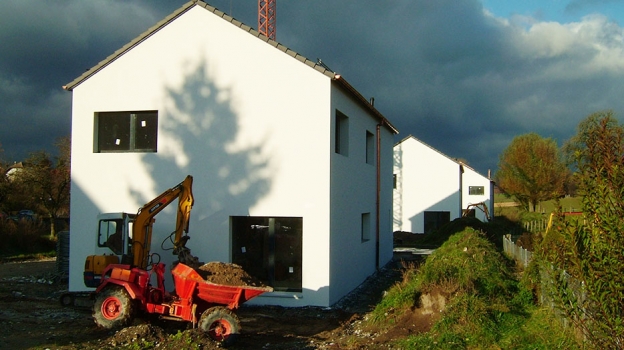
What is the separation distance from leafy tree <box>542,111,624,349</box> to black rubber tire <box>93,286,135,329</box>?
8.19 meters

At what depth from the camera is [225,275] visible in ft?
34.1

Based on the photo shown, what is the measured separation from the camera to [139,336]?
9188mm

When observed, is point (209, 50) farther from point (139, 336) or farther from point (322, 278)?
point (139, 336)

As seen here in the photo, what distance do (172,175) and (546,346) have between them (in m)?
9.82

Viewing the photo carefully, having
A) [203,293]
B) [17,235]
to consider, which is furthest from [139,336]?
[17,235]

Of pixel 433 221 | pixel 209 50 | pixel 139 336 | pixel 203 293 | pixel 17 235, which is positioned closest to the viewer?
pixel 139 336

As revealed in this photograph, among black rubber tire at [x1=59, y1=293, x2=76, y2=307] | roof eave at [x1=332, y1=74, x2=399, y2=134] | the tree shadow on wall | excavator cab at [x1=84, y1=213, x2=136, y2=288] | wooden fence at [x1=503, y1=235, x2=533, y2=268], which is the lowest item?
black rubber tire at [x1=59, y1=293, x2=76, y2=307]

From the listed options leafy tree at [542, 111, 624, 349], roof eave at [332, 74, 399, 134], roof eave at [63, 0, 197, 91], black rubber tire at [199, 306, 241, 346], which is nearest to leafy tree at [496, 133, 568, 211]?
roof eave at [332, 74, 399, 134]

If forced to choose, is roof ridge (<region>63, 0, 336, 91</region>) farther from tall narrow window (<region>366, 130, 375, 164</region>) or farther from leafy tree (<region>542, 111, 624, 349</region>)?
leafy tree (<region>542, 111, 624, 349</region>)

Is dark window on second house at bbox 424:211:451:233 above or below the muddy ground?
above

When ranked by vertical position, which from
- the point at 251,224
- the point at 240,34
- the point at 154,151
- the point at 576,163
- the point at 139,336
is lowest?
the point at 139,336

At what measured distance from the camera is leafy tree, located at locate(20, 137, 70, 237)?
34.3 m

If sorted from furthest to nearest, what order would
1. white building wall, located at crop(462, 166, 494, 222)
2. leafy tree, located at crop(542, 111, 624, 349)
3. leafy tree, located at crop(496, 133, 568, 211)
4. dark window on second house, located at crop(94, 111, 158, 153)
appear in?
leafy tree, located at crop(496, 133, 568, 211)
white building wall, located at crop(462, 166, 494, 222)
dark window on second house, located at crop(94, 111, 158, 153)
leafy tree, located at crop(542, 111, 624, 349)

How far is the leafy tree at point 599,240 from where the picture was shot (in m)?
4.53
